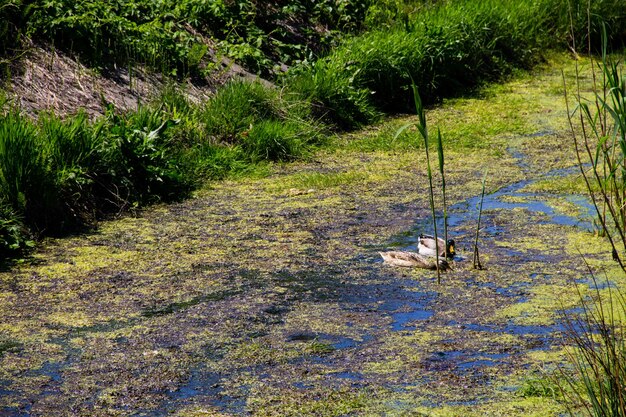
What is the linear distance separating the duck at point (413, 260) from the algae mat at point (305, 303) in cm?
5

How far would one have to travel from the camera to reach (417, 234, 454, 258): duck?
5000 mm

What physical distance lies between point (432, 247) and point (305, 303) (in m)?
0.89

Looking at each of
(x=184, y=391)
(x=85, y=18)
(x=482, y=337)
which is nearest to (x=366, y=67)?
(x=85, y=18)

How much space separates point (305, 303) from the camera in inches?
177

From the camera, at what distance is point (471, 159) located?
282 inches

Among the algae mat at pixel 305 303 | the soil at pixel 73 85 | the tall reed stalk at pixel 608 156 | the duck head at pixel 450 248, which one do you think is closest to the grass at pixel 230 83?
the soil at pixel 73 85

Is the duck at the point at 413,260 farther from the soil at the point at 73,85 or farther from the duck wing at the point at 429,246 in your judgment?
the soil at the point at 73,85

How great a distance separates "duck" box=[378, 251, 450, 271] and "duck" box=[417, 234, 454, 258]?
0.15 feet

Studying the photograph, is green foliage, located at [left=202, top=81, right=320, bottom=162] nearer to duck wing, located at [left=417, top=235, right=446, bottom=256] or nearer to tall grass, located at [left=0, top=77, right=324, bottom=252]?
tall grass, located at [left=0, top=77, right=324, bottom=252]

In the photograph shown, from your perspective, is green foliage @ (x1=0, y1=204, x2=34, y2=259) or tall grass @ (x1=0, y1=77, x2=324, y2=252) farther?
tall grass @ (x1=0, y1=77, x2=324, y2=252)

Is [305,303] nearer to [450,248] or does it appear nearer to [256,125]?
[450,248]

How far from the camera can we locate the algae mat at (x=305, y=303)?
3535mm

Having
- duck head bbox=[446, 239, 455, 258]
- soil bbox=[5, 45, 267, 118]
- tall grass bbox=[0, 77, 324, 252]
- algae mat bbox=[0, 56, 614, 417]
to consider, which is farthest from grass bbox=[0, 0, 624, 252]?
duck head bbox=[446, 239, 455, 258]

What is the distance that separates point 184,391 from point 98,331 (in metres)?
0.73
